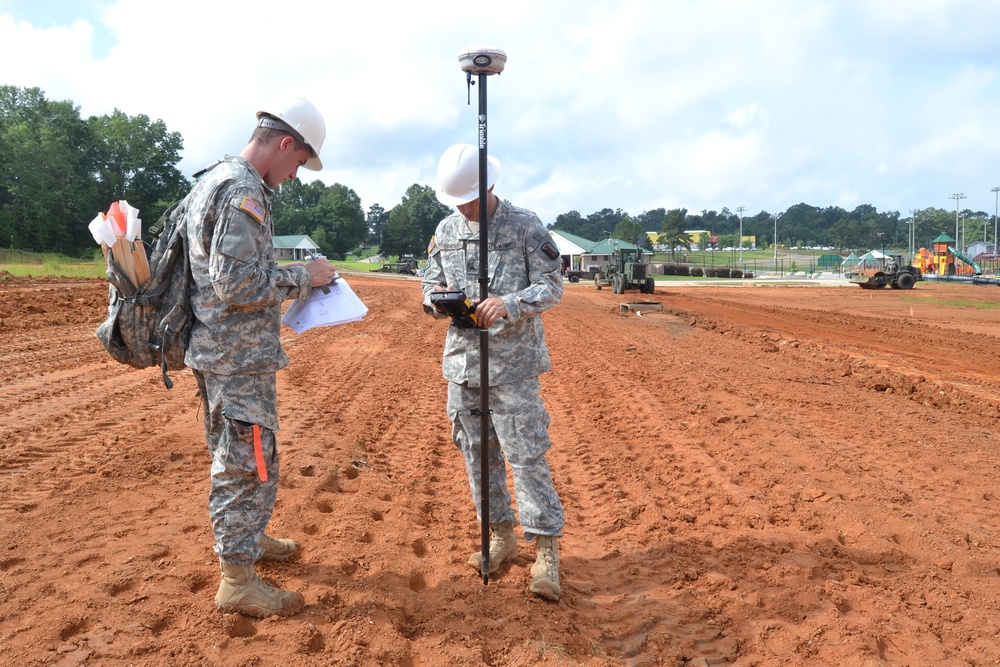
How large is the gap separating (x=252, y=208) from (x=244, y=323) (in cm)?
50

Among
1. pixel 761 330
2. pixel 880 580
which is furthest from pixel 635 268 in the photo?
pixel 880 580

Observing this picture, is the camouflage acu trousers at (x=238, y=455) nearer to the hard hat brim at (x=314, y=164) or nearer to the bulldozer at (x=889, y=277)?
the hard hat brim at (x=314, y=164)

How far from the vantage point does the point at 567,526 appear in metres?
4.61

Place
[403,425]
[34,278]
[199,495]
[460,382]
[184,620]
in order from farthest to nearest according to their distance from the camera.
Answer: [34,278], [403,425], [199,495], [460,382], [184,620]

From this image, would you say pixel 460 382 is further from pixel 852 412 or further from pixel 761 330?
pixel 761 330

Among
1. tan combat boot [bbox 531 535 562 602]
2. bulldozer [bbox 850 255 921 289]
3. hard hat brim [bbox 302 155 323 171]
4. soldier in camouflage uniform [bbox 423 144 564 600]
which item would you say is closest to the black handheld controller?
soldier in camouflage uniform [bbox 423 144 564 600]

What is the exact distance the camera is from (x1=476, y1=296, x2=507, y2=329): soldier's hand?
A: 3.13 metres

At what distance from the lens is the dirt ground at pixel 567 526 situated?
9.97 ft

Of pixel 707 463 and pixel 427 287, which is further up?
pixel 427 287

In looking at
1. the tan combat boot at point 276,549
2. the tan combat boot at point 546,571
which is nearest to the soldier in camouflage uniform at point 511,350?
the tan combat boot at point 546,571

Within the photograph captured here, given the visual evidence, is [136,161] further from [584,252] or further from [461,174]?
[461,174]

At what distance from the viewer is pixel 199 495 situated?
4.61m

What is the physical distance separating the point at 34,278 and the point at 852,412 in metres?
25.3

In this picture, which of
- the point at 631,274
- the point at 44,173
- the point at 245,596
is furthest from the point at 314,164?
the point at 44,173
